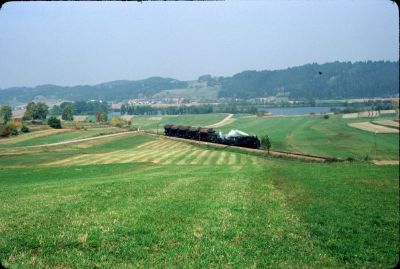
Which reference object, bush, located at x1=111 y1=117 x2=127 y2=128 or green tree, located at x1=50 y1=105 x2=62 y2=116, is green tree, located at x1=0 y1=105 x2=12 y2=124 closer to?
green tree, located at x1=50 y1=105 x2=62 y2=116

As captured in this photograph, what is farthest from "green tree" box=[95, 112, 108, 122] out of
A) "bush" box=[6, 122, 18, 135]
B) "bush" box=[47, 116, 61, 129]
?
"bush" box=[6, 122, 18, 135]

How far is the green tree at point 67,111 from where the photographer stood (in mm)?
13956

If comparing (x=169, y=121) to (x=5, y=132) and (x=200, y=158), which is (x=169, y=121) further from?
(x=5, y=132)

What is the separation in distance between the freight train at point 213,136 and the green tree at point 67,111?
7823 cm

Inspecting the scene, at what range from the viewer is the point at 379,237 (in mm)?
13688

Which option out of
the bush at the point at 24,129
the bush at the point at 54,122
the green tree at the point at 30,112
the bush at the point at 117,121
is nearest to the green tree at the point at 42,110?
the green tree at the point at 30,112

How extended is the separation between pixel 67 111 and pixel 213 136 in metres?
84.2

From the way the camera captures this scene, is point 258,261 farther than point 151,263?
Yes

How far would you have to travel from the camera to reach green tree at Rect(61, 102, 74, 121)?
45.8 ft

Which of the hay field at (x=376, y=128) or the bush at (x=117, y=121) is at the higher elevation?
the bush at (x=117, y=121)

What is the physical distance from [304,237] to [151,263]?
6.15 meters

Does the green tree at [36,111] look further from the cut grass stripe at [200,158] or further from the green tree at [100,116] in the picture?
A: the cut grass stripe at [200,158]

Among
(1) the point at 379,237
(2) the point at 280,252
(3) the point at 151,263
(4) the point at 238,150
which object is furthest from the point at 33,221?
(4) the point at 238,150

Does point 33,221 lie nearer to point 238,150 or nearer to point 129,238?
point 129,238
